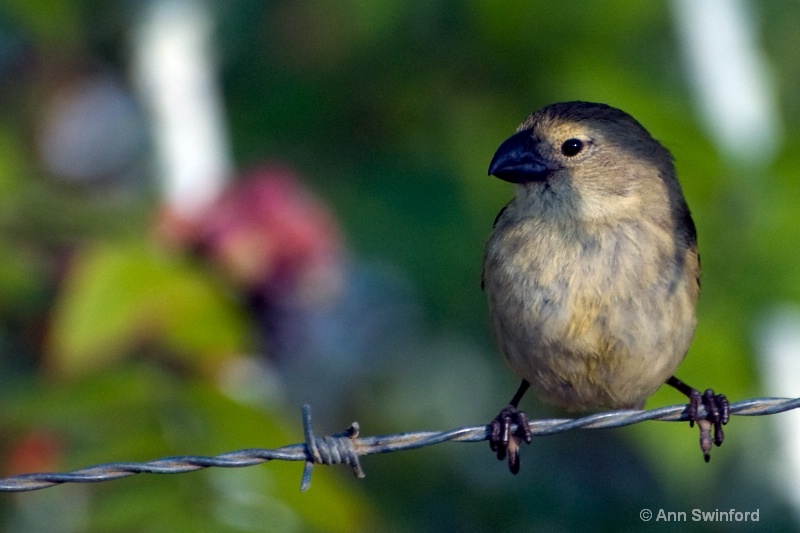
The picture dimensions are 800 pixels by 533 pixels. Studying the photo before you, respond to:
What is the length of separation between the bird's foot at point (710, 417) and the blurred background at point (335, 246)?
0.32 m

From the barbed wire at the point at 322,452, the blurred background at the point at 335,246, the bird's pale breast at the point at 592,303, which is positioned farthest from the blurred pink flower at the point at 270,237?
the barbed wire at the point at 322,452

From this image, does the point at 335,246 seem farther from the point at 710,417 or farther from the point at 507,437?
the point at 710,417

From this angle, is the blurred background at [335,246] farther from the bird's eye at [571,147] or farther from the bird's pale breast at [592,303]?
the bird's eye at [571,147]

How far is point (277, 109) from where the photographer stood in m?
6.28

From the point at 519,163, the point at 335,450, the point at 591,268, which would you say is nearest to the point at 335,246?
the point at 519,163

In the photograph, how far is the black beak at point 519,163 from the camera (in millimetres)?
3754

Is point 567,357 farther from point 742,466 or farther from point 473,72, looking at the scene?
point 742,466

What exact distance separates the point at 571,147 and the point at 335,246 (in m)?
1.38

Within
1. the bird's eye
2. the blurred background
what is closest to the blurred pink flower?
the blurred background

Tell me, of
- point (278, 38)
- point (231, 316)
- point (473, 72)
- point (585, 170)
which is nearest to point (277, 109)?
point (278, 38)

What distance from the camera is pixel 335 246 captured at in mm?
4930

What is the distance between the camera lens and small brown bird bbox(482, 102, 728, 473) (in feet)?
11.6

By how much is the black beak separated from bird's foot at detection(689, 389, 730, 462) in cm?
82

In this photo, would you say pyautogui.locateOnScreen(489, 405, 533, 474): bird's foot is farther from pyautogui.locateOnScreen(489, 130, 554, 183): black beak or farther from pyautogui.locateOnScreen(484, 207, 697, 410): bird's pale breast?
pyautogui.locateOnScreen(489, 130, 554, 183): black beak
